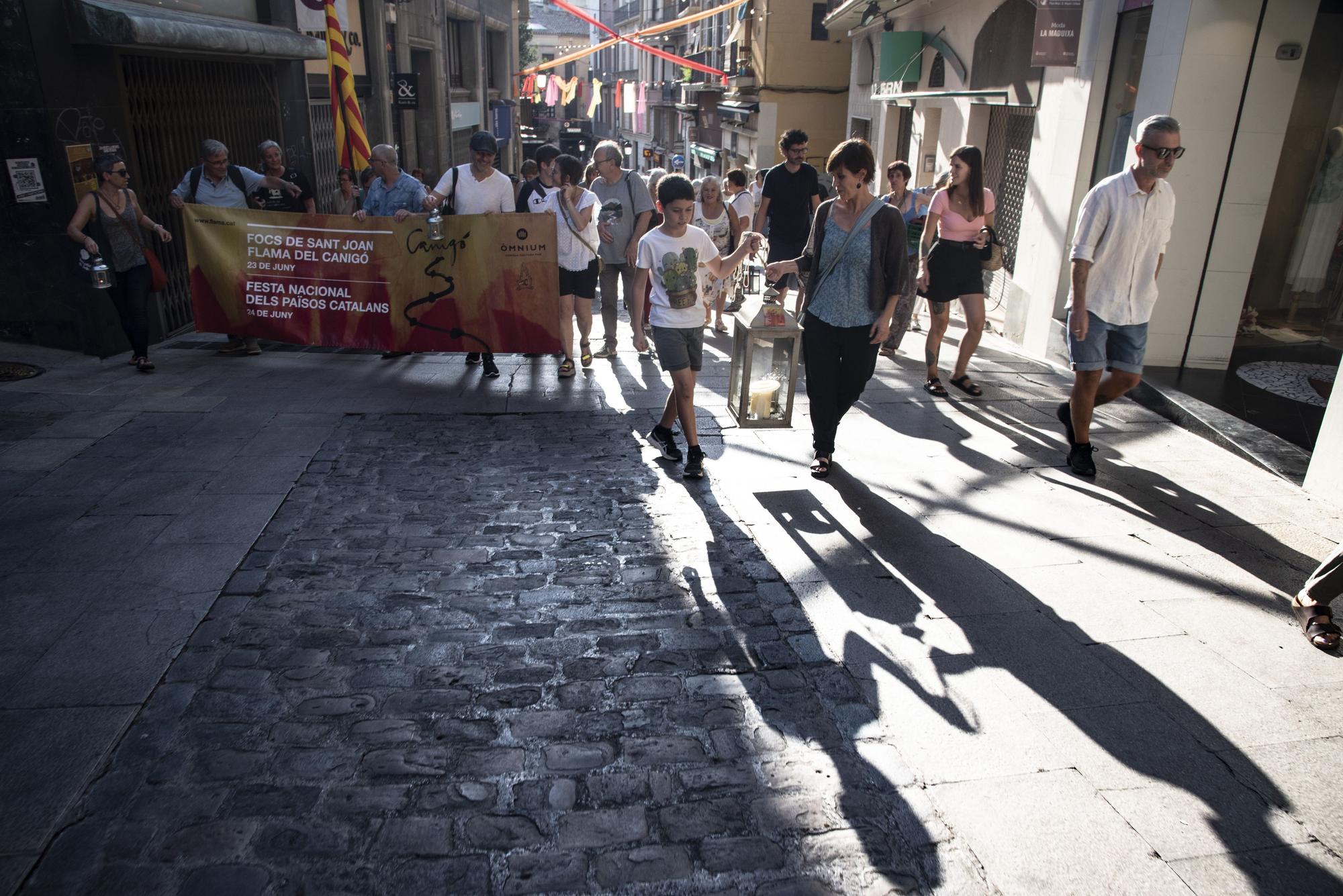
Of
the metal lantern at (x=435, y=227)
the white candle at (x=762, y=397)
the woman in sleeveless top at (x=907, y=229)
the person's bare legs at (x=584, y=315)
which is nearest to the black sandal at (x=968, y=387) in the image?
the woman in sleeveless top at (x=907, y=229)

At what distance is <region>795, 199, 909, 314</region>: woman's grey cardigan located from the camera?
17.4ft

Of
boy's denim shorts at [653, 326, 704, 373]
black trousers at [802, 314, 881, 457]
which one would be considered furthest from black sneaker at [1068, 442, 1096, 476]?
boy's denim shorts at [653, 326, 704, 373]

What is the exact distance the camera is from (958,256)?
23.3ft

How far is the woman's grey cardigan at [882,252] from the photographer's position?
5305 mm

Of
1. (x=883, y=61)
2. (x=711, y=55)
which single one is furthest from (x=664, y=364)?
(x=711, y=55)

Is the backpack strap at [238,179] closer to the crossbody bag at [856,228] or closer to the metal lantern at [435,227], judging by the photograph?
the metal lantern at [435,227]

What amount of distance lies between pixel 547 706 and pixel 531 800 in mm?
512

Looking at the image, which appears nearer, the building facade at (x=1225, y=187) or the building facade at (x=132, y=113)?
the building facade at (x=1225, y=187)

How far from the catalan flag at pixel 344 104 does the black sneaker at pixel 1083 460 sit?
288 inches

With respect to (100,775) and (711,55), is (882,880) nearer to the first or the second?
(100,775)

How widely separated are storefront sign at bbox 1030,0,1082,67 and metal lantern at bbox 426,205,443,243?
18.2 feet

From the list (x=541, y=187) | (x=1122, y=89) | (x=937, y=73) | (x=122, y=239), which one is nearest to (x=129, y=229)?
(x=122, y=239)

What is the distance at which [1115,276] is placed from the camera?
5391 mm

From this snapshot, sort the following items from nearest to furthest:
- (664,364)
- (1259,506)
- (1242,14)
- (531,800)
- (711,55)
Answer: (531,800)
(1259,506)
(664,364)
(1242,14)
(711,55)
